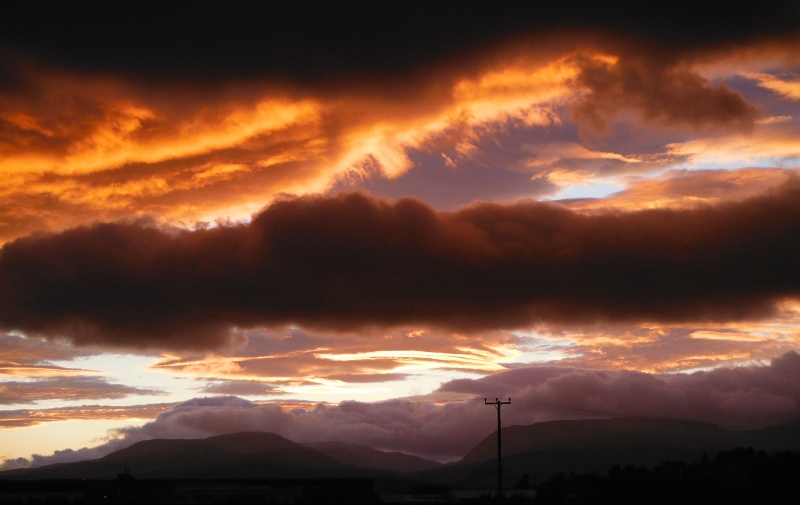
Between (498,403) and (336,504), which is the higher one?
(498,403)

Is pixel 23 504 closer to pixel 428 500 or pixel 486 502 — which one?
pixel 428 500

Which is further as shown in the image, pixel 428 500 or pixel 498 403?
pixel 428 500

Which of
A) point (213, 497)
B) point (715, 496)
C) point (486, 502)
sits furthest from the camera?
point (486, 502)

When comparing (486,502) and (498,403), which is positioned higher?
(498,403)

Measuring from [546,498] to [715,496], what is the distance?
39.2 meters

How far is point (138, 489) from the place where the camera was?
169125 mm

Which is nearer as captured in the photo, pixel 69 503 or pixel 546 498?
pixel 69 503

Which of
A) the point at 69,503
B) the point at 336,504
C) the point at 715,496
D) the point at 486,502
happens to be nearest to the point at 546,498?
the point at 486,502

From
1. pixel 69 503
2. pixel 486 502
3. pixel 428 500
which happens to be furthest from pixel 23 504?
pixel 486 502

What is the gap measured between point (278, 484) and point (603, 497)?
2727 inches

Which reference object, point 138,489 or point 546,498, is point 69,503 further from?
point 546,498

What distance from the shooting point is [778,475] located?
15688 cm

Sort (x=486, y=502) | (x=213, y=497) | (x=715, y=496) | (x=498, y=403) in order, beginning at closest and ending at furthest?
(x=498, y=403) → (x=715, y=496) → (x=213, y=497) → (x=486, y=502)

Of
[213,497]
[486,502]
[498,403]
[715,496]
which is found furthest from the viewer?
[486,502]
